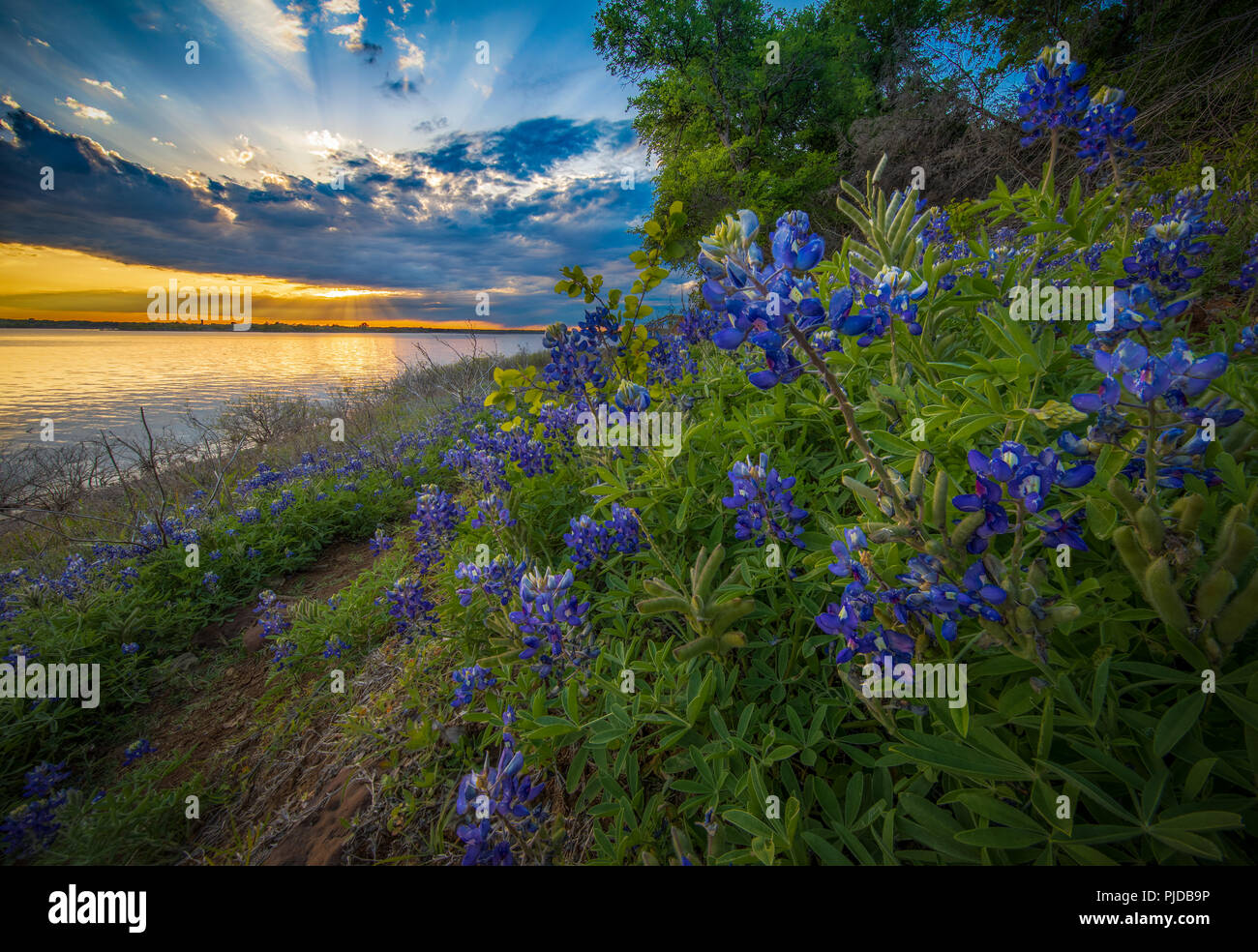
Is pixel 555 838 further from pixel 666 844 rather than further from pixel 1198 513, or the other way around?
pixel 1198 513

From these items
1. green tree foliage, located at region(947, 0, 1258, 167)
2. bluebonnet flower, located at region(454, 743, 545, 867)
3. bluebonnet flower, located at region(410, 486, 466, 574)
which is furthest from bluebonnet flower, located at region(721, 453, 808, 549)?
green tree foliage, located at region(947, 0, 1258, 167)

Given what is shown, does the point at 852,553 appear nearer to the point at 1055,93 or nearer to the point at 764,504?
the point at 764,504

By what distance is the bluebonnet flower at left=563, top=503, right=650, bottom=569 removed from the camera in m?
2.14

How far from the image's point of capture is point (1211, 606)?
2.91 ft

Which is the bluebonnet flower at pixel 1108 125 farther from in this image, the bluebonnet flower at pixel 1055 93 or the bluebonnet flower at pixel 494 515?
the bluebonnet flower at pixel 494 515

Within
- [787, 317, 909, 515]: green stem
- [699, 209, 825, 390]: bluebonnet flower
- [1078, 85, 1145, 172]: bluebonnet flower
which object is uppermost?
[1078, 85, 1145, 172]: bluebonnet flower

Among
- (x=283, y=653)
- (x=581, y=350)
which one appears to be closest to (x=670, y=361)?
(x=581, y=350)

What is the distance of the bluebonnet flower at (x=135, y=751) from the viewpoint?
9.19ft

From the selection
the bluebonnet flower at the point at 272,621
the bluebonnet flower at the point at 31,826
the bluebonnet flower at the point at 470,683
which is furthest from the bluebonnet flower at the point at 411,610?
the bluebonnet flower at the point at 31,826

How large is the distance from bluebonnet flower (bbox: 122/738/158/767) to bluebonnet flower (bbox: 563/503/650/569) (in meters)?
2.94

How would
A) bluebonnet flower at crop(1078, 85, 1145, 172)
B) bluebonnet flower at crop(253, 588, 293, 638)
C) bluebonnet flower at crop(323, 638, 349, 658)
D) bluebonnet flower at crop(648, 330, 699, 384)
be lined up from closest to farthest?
bluebonnet flower at crop(1078, 85, 1145, 172)
bluebonnet flower at crop(323, 638, 349, 658)
bluebonnet flower at crop(253, 588, 293, 638)
bluebonnet flower at crop(648, 330, 699, 384)

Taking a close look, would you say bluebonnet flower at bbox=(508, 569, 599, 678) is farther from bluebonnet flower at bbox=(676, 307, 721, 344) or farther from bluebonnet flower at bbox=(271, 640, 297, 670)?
bluebonnet flower at bbox=(676, 307, 721, 344)

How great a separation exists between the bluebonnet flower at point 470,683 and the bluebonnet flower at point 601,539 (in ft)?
2.03
